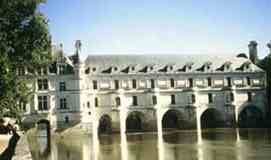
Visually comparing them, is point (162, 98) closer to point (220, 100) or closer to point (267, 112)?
point (220, 100)

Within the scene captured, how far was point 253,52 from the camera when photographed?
6006 cm

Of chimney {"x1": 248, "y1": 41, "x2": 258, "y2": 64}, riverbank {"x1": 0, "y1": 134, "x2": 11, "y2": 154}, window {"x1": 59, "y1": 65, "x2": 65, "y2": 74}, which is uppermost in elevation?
chimney {"x1": 248, "y1": 41, "x2": 258, "y2": 64}

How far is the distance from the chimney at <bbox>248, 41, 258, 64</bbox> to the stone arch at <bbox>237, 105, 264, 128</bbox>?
805 cm

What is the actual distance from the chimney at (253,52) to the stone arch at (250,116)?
8.05 metres

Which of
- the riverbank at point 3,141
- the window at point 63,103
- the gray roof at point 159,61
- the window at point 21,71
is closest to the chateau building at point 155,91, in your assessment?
the gray roof at point 159,61

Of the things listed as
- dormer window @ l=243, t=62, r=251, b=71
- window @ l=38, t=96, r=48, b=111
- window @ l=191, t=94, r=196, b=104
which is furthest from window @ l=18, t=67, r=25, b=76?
dormer window @ l=243, t=62, r=251, b=71

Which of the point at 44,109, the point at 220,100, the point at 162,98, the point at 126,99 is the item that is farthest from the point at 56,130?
the point at 220,100

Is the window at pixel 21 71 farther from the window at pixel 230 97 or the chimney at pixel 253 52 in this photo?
the chimney at pixel 253 52

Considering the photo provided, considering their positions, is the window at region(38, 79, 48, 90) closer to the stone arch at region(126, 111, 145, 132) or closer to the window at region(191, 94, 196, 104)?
the stone arch at region(126, 111, 145, 132)

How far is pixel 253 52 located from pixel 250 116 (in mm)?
10458

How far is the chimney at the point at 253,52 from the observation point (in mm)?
59469

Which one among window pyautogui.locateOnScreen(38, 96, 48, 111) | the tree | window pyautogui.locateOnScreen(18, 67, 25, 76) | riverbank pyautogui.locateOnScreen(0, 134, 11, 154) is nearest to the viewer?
riverbank pyautogui.locateOnScreen(0, 134, 11, 154)

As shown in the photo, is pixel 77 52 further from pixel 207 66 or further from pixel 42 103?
pixel 207 66

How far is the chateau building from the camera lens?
153ft
